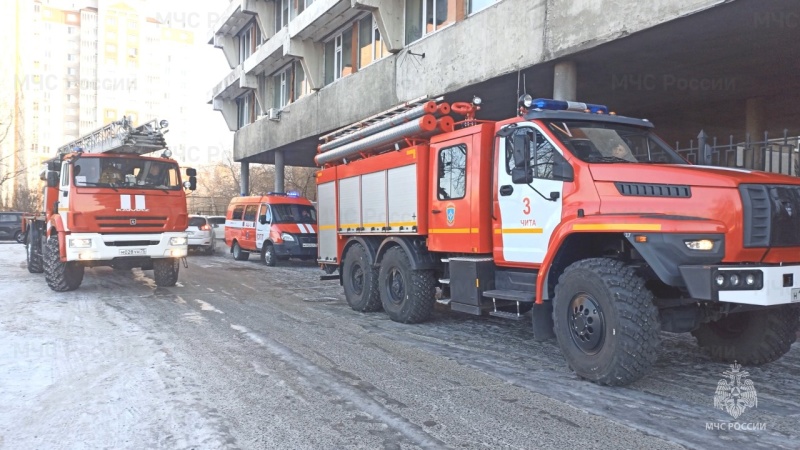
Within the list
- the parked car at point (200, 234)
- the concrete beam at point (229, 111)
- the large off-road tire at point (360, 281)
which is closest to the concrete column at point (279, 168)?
the parked car at point (200, 234)

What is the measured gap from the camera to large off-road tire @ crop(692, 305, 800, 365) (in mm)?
A: 5301

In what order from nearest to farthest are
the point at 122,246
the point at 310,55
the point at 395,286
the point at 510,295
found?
the point at 510,295
the point at 395,286
the point at 122,246
the point at 310,55

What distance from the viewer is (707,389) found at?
499 cm

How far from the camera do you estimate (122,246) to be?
10.7 m

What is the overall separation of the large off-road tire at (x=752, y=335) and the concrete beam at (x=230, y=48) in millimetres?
30361

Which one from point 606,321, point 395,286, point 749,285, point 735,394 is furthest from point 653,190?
point 395,286

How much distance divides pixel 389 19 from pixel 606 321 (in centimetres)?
1330

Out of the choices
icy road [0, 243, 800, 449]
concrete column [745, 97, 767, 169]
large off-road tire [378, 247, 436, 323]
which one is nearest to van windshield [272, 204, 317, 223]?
icy road [0, 243, 800, 449]

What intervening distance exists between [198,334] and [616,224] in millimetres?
5195

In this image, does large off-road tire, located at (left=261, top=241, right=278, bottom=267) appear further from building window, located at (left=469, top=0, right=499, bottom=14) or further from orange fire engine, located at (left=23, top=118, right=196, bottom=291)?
building window, located at (left=469, top=0, right=499, bottom=14)

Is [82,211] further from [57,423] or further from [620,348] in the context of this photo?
[620,348]

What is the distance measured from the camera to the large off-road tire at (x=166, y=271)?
1163 cm

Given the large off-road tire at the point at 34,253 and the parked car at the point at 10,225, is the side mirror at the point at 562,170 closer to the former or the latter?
the large off-road tire at the point at 34,253

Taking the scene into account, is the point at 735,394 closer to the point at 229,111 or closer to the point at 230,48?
the point at 230,48
